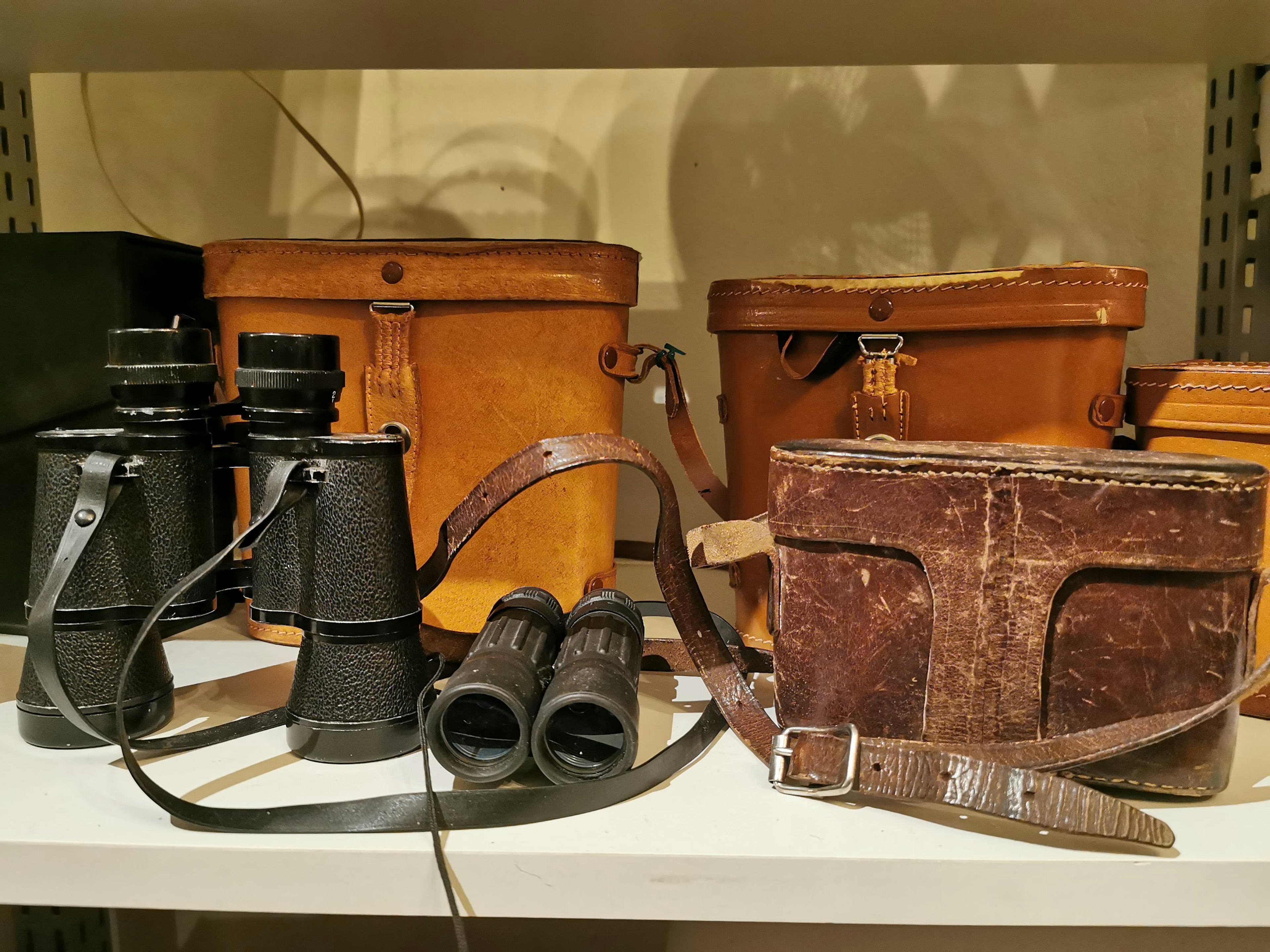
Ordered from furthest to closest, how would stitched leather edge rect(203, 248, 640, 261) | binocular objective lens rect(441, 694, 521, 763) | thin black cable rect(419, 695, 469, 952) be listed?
stitched leather edge rect(203, 248, 640, 261) < binocular objective lens rect(441, 694, 521, 763) < thin black cable rect(419, 695, 469, 952)

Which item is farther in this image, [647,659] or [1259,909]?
[647,659]

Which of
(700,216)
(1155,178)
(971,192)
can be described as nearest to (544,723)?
(700,216)

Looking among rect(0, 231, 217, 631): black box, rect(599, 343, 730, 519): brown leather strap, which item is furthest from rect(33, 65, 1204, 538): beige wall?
rect(0, 231, 217, 631): black box

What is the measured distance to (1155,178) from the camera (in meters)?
1.07

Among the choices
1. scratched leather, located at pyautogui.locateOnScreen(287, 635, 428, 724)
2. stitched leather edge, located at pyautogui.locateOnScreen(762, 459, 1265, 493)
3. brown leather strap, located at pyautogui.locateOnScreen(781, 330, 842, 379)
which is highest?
brown leather strap, located at pyautogui.locateOnScreen(781, 330, 842, 379)

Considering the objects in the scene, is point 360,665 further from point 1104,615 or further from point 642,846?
point 1104,615

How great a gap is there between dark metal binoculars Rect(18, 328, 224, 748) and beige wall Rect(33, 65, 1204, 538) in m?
0.59

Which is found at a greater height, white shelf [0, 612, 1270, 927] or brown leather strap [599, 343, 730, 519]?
brown leather strap [599, 343, 730, 519]

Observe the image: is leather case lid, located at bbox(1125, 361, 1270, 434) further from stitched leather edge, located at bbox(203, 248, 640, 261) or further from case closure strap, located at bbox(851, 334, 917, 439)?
stitched leather edge, located at bbox(203, 248, 640, 261)

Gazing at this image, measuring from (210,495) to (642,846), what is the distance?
0.43 metres

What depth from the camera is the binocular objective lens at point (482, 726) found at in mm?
569

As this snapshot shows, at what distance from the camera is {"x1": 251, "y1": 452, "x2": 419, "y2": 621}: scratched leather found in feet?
1.92

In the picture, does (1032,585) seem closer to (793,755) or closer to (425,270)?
(793,755)

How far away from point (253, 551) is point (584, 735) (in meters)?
0.28
